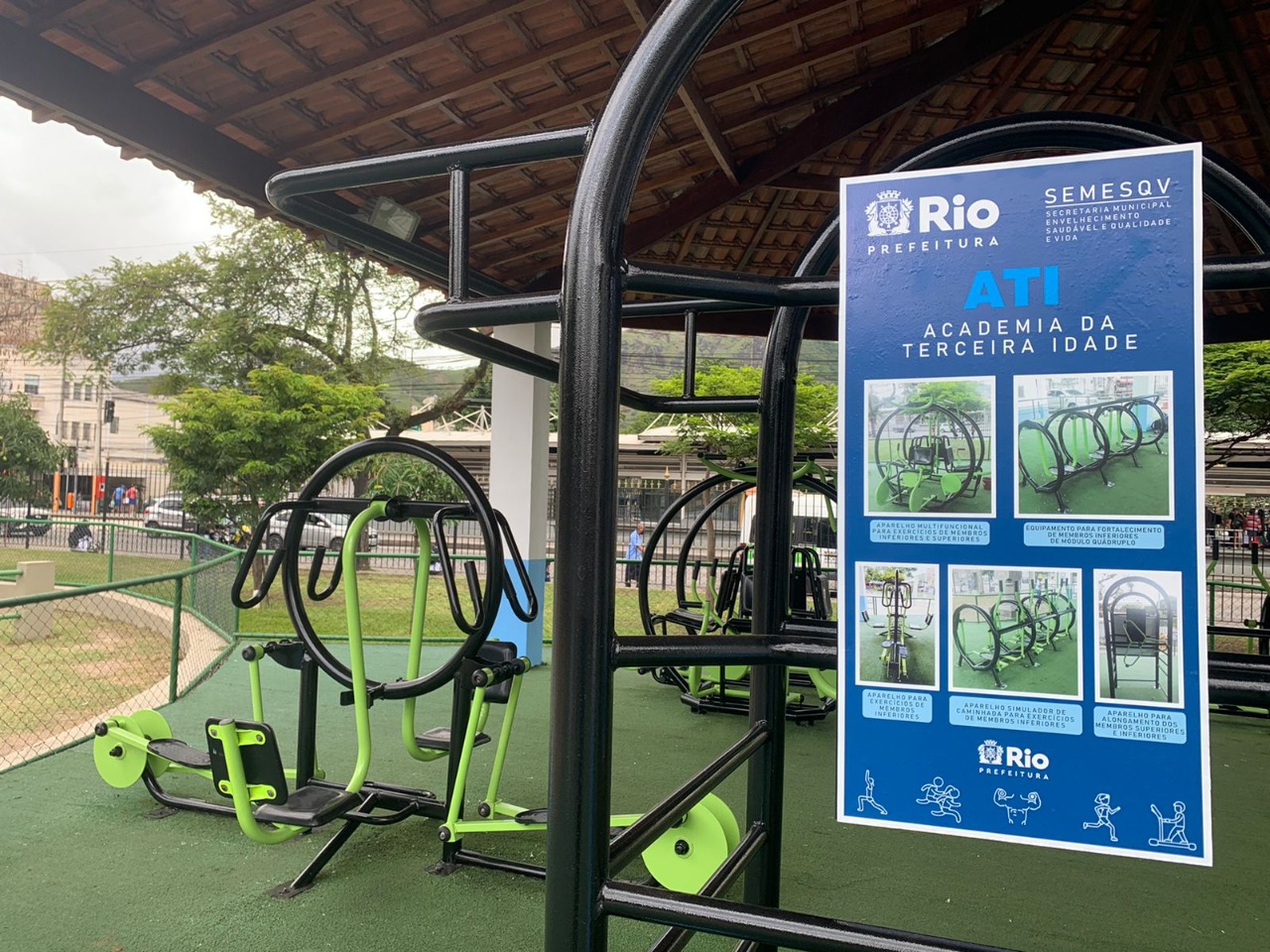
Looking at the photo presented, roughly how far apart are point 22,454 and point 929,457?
26.9 metres

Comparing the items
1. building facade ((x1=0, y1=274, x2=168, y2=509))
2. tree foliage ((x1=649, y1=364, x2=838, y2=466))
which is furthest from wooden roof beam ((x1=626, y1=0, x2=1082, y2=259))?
building facade ((x1=0, y1=274, x2=168, y2=509))

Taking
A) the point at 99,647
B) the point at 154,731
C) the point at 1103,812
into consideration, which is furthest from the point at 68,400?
the point at 1103,812

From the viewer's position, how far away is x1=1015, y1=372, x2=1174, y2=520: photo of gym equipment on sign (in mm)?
816

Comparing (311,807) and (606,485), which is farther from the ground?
(606,485)

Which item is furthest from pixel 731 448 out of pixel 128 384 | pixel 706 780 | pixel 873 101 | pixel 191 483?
pixel 128 384

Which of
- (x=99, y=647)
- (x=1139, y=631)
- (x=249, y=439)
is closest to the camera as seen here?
(x=1139, y=631)

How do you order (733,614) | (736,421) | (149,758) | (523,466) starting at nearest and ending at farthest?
Result: 1. (149,758)
2. (733,614)
3. (523,466)
4. (736,421)

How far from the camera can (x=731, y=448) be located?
48.0ft

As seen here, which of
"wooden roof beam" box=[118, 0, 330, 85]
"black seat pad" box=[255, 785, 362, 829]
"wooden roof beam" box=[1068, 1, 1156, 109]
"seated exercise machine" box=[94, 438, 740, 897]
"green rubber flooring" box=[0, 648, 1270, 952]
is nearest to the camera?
"green rubber flooring" box=[0, 648, 1270, 952]

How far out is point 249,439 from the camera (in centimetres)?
1116

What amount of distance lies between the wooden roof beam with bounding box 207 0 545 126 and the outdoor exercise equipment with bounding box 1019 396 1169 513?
3.09 metres

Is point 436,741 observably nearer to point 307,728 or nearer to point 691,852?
point 307,728

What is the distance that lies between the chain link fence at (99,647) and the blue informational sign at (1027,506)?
3.58m

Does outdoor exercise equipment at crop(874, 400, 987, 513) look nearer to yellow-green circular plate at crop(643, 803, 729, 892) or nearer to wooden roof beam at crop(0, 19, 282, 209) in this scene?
yellow-green circular plate at crop(643, 803, 729, 892)
